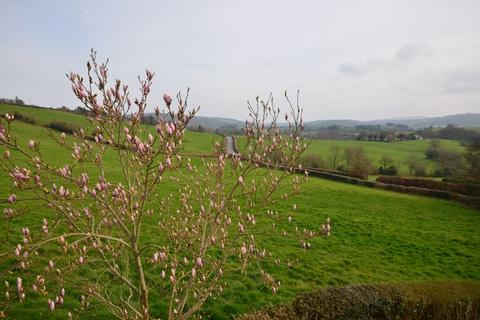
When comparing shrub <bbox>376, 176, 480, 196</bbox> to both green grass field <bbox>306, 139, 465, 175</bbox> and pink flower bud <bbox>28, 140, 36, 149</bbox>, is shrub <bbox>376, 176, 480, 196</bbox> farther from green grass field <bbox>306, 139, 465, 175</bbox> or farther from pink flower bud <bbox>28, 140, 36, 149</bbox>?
pink flower bud <bbox>28, 140, 36, 149</bbox>

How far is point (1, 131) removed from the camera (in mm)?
3533

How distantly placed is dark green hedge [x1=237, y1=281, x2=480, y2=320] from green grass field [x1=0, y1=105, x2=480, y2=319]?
153 cm

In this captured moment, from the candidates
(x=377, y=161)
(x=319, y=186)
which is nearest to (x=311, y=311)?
(x=319, y=186)

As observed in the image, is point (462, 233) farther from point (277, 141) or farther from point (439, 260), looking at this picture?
point (277, 141)

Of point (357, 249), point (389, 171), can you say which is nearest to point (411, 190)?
point (389, 171)

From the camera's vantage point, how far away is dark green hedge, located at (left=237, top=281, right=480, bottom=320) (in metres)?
7.99

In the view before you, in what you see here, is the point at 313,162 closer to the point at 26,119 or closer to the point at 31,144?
the point at 31,144

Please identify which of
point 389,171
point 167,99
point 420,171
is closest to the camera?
point 167,99

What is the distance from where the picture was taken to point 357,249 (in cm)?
1574

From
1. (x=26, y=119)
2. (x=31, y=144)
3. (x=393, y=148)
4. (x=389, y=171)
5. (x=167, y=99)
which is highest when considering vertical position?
(x=26, y=119)

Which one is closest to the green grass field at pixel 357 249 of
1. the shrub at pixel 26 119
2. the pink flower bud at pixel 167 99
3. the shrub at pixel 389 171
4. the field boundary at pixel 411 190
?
the pink flower bud at pixel 167 99

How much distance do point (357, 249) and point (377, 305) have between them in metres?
7.70

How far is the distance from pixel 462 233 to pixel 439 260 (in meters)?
6.96

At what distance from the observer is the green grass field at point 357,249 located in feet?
31.9
